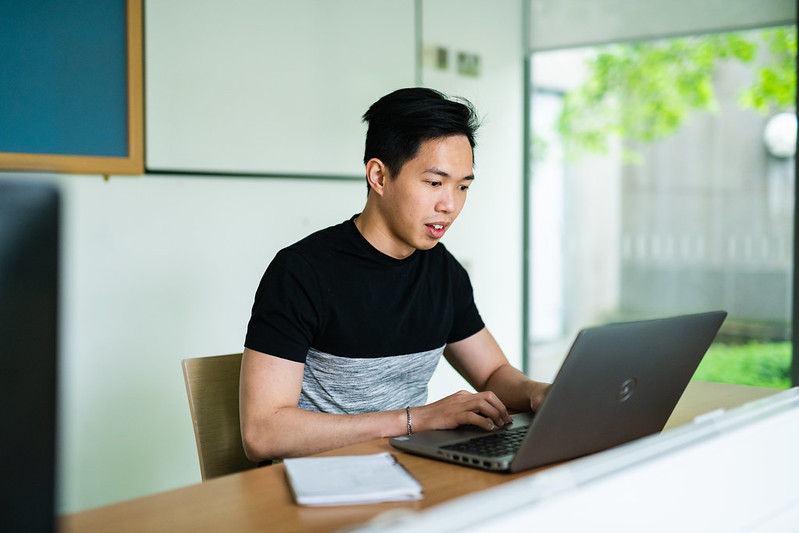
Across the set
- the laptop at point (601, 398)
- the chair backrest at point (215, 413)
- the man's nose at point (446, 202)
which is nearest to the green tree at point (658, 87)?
the man's nose at point (446, 202)

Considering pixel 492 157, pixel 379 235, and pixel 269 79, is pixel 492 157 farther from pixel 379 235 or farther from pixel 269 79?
pixel 379 235

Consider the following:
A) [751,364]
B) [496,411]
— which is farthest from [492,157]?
[496,411]

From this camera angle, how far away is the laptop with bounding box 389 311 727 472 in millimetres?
1104

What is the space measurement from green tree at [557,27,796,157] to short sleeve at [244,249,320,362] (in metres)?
2.61

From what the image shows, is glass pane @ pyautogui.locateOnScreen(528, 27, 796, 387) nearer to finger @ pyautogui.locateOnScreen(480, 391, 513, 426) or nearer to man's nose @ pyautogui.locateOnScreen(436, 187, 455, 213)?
man's nose @ pyautogui.locateOnScreen(436, 187, 455, 213)

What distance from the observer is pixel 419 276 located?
73.4 inches

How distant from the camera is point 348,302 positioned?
5.63 ft

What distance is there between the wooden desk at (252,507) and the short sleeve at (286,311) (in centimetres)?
34

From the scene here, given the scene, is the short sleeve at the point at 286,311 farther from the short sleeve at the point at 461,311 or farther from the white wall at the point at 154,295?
the white wall at the point at 154,295

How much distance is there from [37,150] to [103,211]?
257 millimetres

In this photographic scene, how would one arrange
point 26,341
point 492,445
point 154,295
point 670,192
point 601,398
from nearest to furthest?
point 26,341 → point 601,398 → point 492,445 → point 154,295 → point 670,192

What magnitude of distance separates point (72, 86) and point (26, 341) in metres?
2.01

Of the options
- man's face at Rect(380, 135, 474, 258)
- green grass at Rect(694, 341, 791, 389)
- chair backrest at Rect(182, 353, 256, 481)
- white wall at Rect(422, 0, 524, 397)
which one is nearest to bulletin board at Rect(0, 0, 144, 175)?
chair backrest at Rect(182, 353, 256, 481)

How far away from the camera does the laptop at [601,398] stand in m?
1.10
